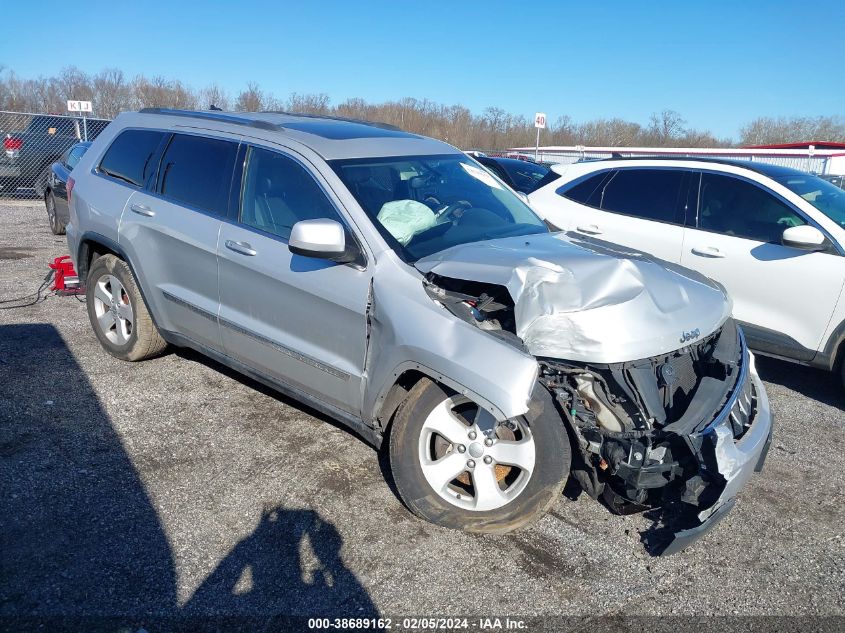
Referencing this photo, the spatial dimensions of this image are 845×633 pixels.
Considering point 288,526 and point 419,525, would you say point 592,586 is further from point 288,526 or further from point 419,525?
point 288,526

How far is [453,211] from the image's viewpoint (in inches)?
159

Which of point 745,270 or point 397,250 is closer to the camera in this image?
point 397,250

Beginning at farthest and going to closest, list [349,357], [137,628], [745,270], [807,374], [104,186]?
[807,374] → [745,270] → [104,186] → [349,357] → [137,628]

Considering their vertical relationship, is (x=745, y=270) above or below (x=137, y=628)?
above

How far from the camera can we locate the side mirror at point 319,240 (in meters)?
3.25

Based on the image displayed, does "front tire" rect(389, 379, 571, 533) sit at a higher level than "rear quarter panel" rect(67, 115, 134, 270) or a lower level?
lower

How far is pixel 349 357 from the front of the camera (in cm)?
349

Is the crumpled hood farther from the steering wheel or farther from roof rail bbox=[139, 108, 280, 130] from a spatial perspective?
roof rail bbox=[139, 108, 280, 130]

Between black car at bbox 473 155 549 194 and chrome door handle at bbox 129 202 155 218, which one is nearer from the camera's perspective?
chrome door handle at bbox 129 202 155 218

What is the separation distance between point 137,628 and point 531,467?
69.8 inches

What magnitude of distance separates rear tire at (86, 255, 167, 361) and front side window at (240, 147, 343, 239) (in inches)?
54.8

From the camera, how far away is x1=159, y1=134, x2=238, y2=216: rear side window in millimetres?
4203

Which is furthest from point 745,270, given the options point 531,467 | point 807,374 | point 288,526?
point 288,526

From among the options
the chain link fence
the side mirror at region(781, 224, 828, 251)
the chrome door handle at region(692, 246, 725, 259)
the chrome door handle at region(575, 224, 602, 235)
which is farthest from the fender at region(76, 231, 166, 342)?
the chain link fence
